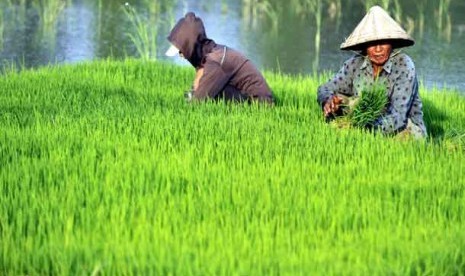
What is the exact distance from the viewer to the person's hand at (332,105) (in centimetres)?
474

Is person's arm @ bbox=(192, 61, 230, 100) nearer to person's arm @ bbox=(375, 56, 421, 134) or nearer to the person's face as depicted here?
the person's face

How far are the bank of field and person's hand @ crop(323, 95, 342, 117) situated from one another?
0.10 metres

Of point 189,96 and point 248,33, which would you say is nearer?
point 189,96

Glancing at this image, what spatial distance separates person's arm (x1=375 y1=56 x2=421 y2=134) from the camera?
471cm

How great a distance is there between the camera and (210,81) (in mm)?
5422

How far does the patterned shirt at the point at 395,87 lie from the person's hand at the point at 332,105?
0.39 ft

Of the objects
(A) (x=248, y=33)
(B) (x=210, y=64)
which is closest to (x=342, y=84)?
(B) (x=210, y=64)

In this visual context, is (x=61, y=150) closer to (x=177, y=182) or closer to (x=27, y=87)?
(x=177, y=182)

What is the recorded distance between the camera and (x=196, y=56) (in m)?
5.46

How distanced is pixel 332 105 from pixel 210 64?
900 millimetres

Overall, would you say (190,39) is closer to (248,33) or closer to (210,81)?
(210,81)

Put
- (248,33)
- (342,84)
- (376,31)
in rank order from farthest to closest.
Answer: (248,33) < (342,84) < (376,31)

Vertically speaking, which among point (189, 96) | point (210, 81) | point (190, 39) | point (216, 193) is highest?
point (190, 39)

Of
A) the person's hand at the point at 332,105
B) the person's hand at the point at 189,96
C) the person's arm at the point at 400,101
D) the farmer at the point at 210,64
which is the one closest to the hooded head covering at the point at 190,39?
the farmer at the point at 210,64
